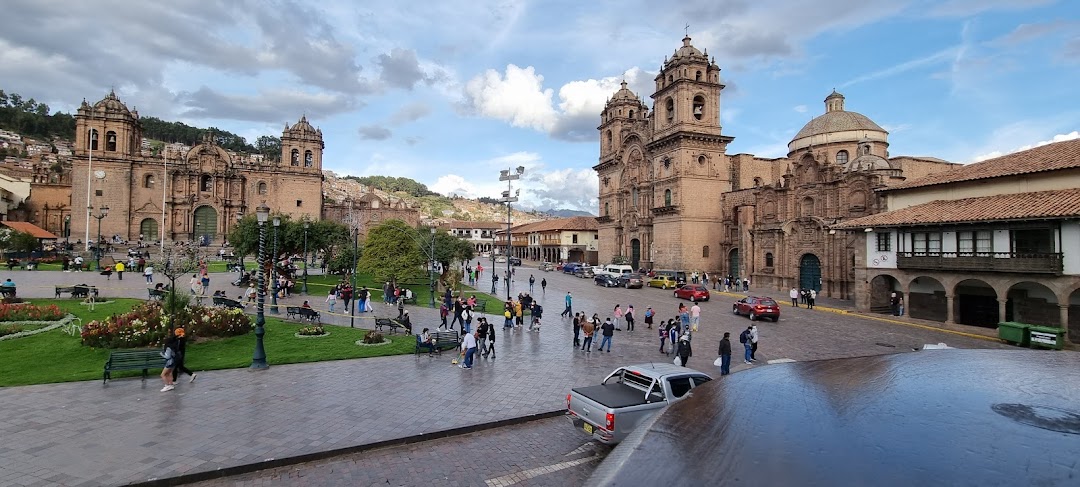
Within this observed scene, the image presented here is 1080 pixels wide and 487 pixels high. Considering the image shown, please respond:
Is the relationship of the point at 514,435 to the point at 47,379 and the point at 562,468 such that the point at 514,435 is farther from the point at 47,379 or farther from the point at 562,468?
the point at 47,379

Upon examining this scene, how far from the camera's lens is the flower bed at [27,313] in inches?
675

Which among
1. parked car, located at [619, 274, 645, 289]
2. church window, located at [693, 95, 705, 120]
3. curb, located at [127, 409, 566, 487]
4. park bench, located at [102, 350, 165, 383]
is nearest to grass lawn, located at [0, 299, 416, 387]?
park bench, located at [102, 350, 165, 383]

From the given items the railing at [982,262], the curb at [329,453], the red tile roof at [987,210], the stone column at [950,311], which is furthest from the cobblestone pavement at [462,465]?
the stone column at [950,311]

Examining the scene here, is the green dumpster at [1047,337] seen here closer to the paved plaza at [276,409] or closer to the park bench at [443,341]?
the paved plaza at [276,409]

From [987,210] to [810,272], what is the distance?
53.0 feet

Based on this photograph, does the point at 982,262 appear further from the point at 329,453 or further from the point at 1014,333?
the point at 329,453

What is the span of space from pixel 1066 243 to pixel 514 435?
23869 millimetres

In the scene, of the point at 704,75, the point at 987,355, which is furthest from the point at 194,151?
the point at 987,355

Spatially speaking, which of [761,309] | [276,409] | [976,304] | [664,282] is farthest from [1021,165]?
[276,409]

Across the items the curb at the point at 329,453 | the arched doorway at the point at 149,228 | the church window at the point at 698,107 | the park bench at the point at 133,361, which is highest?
the church window at the point at 698,107

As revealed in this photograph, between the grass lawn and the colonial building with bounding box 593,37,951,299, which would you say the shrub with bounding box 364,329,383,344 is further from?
the colonial building with bounding box 593,37,951,299

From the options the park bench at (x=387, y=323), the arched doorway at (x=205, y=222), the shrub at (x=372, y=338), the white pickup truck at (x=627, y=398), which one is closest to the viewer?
the white pickup truck at (x=627, y=398)

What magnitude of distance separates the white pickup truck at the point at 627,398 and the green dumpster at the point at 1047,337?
57.3ft

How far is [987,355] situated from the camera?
26.2ft
